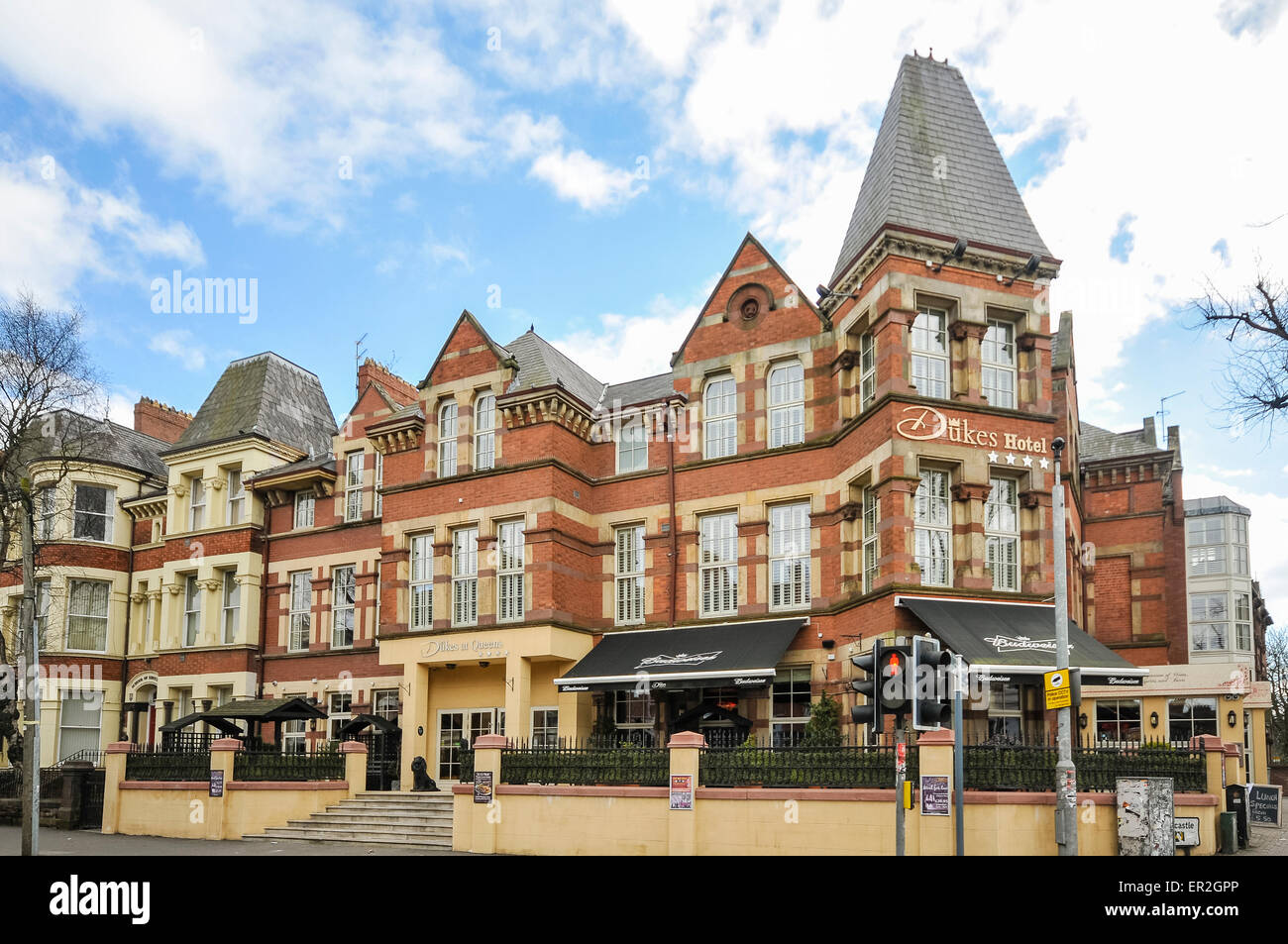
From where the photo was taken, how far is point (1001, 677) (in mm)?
20719

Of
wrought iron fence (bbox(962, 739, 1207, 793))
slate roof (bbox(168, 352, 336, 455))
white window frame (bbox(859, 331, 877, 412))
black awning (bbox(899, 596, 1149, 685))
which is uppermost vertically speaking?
slate roof (bbox(168, 352, 336, 455))

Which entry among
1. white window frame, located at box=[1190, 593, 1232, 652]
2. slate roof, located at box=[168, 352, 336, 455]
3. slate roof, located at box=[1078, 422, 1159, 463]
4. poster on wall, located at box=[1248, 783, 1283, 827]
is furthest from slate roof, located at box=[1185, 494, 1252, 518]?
slate roof, located at box=[168, 352, 336, 455]

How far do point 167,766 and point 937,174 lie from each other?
2308 centimetres

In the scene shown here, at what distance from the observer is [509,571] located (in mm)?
28891

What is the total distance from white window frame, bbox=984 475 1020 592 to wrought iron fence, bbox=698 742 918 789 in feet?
18.8

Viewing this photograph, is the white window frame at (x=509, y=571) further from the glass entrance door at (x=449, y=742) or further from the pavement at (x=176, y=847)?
the pavement at (x=176, y=847)

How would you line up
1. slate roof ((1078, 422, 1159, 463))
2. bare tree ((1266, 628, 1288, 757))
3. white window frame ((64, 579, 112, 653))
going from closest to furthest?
slate roof ((1078, 422, 1159, 463))
white window frame ((64, 579, 112, 653))
bare tree ((1266, 628, 1288, 757))

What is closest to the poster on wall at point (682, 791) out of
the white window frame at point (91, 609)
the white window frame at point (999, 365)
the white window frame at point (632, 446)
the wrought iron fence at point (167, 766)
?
the white window frame at point (999, 365)

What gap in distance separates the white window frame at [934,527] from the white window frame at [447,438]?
13.1 meters

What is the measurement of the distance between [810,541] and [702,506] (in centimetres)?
305

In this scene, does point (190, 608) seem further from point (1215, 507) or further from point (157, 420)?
point (1215, 507)

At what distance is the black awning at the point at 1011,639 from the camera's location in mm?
20719

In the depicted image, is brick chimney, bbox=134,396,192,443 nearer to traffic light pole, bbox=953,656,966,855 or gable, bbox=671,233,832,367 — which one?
gable, bbox=671,233,832,367

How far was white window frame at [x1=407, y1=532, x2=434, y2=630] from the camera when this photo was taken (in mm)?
30156
